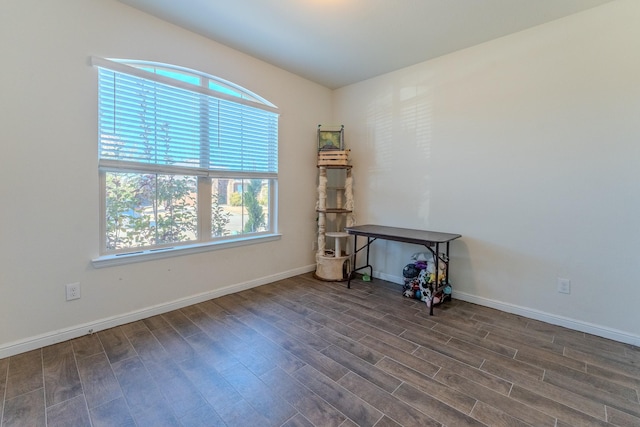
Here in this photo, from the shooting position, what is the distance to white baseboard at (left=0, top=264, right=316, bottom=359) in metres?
1.93

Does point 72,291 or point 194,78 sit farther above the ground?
point 194,78

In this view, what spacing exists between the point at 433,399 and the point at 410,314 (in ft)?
3.66

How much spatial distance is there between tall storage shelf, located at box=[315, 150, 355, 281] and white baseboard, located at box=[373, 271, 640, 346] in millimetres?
1365

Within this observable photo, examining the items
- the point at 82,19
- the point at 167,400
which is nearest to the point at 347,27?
the point at 82,19

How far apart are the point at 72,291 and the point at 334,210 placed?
104 inches

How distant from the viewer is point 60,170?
6.73 feet

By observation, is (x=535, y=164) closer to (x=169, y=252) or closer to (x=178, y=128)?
(x=178, y=128)

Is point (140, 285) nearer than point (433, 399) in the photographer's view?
No

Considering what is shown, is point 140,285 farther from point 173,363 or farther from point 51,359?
point 173,363

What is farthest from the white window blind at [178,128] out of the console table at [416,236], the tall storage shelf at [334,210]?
the console table at [416,236]

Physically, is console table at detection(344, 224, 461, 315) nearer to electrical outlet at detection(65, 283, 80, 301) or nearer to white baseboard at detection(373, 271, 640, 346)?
white baseboard at detection(373, 271, 640, 346)

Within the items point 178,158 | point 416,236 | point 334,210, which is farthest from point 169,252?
point 416,236

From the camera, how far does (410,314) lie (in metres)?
2.64

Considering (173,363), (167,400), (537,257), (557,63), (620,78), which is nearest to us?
(167,400)
